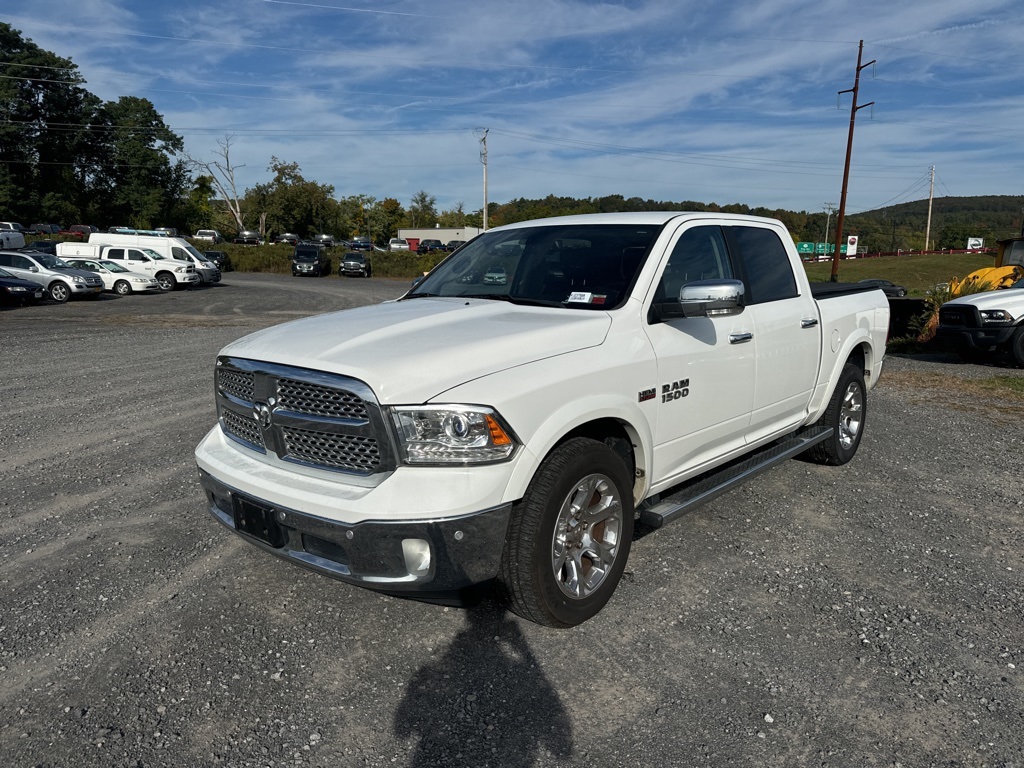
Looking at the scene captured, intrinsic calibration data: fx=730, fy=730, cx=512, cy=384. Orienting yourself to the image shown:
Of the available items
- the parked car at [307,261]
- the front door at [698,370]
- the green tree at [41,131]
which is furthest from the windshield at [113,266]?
the green tree at [41,131]

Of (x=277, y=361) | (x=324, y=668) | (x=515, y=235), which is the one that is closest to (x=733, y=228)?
(x=515, y=235)

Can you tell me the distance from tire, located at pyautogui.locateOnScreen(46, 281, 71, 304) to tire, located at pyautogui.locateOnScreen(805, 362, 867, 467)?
2543cm

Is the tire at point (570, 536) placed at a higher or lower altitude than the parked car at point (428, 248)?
lower

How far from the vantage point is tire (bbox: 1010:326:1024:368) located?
10.9 m

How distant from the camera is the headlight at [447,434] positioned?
279 cm

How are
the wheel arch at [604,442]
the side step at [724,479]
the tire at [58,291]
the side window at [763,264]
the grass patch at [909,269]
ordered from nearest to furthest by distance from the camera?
the wheel arch at [604,442]
the side step at [724,479]
the side window at [763,264]
the tire at [58,291]
the grass patch at [909,269]

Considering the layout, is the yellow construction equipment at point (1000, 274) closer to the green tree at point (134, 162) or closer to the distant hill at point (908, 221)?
the distant hill at point (908, 221)

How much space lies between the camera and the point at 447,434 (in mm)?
2787

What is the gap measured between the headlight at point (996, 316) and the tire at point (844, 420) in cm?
649

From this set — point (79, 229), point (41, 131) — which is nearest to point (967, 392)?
point (79, 229)

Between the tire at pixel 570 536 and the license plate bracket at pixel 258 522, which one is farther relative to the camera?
the license plate bracket at pixel 258 522

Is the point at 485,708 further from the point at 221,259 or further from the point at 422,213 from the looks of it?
the point at 422,213

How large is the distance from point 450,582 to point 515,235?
2485 millimetres

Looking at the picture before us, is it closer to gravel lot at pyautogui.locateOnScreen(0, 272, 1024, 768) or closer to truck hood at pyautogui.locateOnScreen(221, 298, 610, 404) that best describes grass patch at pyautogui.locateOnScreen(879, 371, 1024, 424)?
gravel lot at pyautogui.locateOnScreen(0, 272, 1024, 768)
